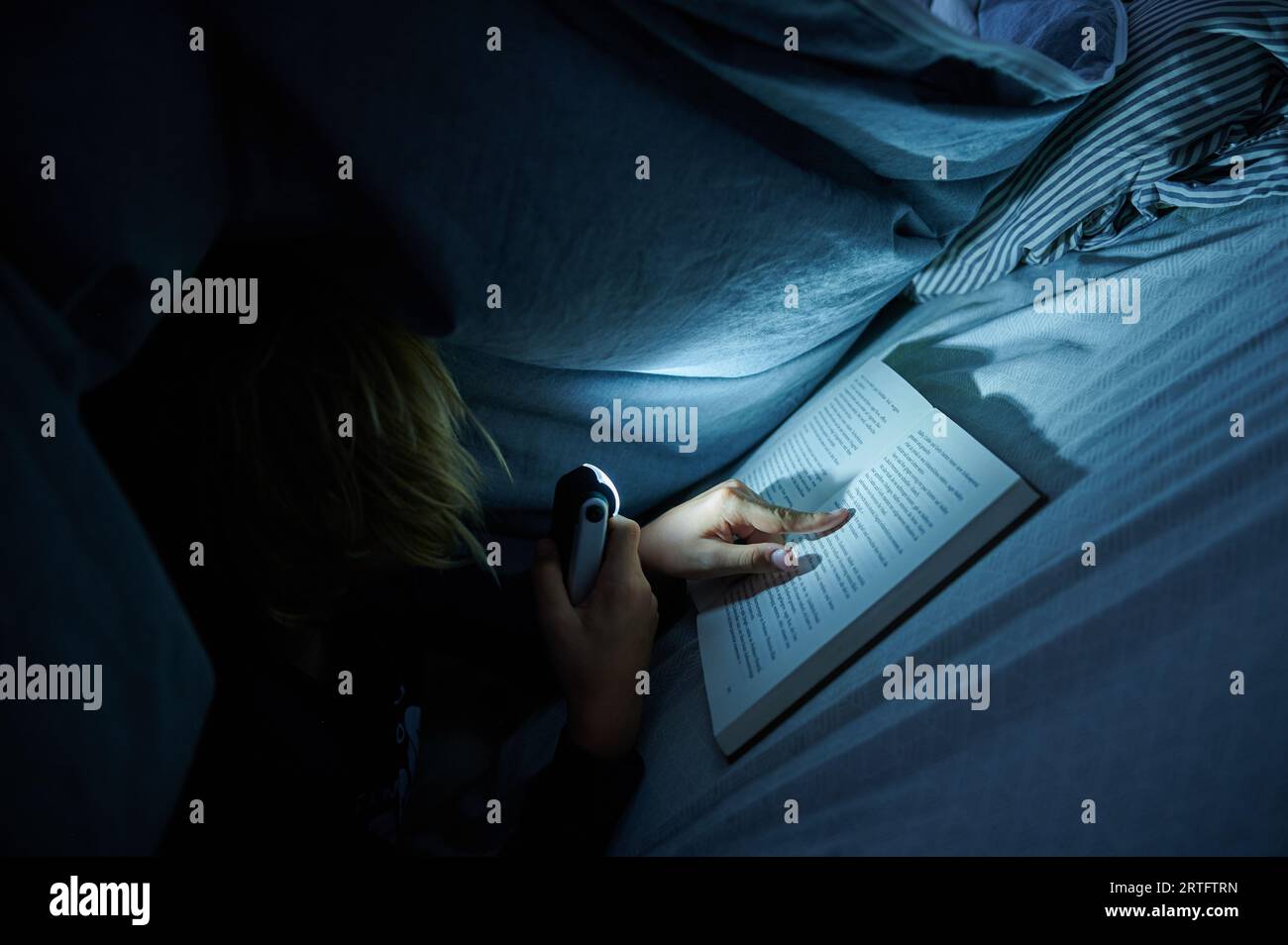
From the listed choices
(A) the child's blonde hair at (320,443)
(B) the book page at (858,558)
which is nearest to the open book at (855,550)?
(B) the book page at (858,558)

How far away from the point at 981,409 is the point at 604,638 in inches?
14.2

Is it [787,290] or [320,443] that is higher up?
[787,290]

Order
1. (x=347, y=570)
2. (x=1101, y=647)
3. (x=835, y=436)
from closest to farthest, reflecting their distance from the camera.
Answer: (x=1101, y=647), (x=347, y=570), (x=835, y=436)

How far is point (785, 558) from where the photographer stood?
23.1 inches

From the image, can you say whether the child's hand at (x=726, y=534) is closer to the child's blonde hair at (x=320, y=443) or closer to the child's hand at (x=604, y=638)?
the child's hand at (x=604, y=638)

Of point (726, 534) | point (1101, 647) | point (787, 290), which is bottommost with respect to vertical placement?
point (1101, 647)

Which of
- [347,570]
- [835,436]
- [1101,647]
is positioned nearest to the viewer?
[1101,647]

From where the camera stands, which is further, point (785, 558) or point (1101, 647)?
point (785, 558)

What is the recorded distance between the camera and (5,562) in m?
0.35

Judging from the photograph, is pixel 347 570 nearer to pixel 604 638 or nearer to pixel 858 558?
pixel 604 638

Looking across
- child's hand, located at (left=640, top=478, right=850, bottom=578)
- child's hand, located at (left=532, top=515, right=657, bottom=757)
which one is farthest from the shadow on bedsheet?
child's hand, located at (left=532, top=515, right=657, bottom=757)

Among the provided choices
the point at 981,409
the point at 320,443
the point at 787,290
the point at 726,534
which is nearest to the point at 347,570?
the point at 320,443

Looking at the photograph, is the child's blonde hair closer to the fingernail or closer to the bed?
the bed
